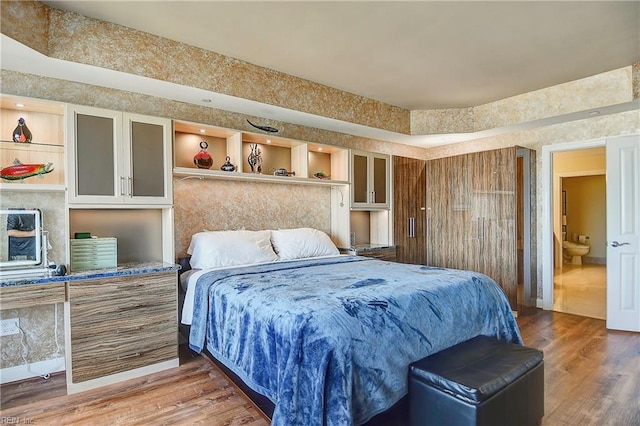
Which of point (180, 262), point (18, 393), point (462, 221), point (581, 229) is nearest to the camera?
point (18, 393)

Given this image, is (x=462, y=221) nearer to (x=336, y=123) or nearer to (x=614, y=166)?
(x=614, y=166)

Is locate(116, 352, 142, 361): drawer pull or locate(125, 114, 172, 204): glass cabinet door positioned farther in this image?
locate(125, 114, 172, 204): glass cabinet door

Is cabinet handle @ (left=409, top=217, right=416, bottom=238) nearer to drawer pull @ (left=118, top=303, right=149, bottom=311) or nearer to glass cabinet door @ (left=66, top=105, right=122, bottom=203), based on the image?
drawer pull @ (left=118, top=303, right=149, bottom=311)

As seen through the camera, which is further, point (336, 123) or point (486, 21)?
point (336, 123)

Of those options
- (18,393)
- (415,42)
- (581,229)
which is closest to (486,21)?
(415,42)

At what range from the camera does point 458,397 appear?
5.47 feet

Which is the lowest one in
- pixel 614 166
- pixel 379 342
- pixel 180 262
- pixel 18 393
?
pixel 18 393

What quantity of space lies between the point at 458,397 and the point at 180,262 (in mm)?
2693

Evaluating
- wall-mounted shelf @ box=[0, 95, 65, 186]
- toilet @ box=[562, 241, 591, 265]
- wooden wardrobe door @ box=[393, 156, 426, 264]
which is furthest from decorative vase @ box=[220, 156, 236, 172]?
toilet @ box=[562, 241, 591, 265]

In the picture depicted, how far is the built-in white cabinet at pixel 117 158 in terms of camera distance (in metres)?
2.60

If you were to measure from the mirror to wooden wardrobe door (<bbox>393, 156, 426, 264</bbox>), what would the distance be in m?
3.91

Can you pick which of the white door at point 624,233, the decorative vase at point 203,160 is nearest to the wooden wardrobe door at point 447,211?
the white door at point 624,233

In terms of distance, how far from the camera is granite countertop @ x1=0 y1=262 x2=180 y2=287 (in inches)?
89.4

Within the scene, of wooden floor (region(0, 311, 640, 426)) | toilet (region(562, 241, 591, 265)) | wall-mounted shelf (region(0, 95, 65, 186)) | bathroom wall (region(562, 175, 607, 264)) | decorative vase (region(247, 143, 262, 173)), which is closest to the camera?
wooden floor (region(0, 311, 640, 426))
